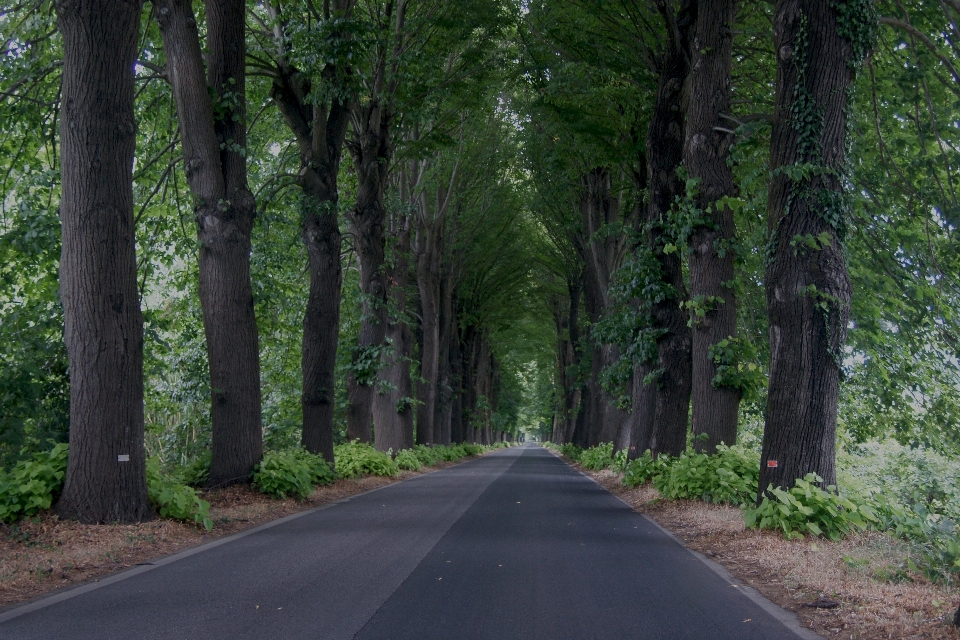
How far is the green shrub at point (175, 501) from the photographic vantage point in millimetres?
9867

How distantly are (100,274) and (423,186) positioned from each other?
16.8 m

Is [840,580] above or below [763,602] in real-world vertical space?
above

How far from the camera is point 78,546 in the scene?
8.12 metres

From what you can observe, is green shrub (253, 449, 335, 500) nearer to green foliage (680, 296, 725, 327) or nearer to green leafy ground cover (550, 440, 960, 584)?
green leafy ground cover (550, 440, 960, 584)

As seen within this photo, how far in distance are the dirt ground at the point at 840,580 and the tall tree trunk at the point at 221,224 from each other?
696 centimetres

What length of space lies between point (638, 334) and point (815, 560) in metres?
9.58

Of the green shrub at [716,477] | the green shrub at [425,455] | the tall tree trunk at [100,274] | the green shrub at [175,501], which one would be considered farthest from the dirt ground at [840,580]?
the green shrub at [425,455]

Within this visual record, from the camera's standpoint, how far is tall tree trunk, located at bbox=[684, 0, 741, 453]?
43.8 feet

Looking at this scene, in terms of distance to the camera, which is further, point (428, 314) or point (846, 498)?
point (428, 314)

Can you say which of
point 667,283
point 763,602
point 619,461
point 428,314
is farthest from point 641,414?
point 428,314

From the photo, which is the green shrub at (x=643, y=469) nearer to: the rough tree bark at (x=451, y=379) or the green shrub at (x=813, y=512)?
the green shrub at (x=813, y=512)

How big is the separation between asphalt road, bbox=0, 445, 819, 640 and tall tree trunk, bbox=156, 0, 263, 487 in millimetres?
2817

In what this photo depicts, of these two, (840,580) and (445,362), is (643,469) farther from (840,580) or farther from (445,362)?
(445,362)

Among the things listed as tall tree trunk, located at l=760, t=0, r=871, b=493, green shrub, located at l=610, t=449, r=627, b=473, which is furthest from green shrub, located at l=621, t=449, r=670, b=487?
tall tree trunk, located at l=760, t=0, r=871, b=493
